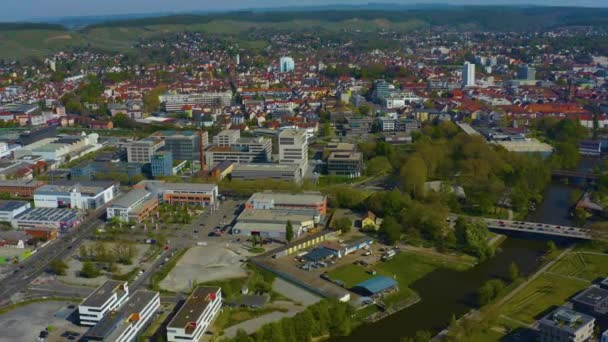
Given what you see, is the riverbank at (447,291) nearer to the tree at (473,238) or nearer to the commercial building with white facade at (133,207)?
the tree at (473,238)

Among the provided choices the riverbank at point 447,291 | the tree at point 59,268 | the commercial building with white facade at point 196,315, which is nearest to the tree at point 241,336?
the commercial building with white facade at point 196,315

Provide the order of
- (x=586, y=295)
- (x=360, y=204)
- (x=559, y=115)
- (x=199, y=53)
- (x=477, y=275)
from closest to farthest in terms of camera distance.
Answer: (x=586, y=295)
(x=477, y=275)
(x=360, y=204)
(x=559, y=115)
(x=199, y=53)

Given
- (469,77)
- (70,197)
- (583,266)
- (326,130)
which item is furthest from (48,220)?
(469,77)

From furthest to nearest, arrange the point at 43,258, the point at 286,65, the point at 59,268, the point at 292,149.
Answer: the point at 286,65 → the point at 292,149 → the point at 43,258 → the point at 59,268

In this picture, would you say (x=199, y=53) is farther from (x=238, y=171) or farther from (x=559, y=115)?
(x=238, y=171)

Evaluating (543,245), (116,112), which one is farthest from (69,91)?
(543,245)

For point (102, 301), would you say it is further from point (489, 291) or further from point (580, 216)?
point (580, 216)
